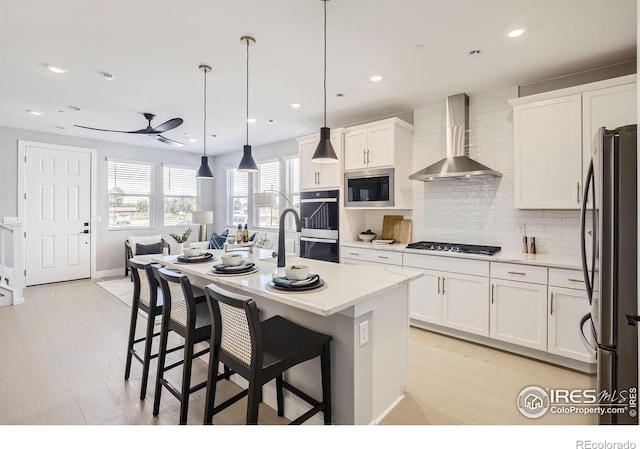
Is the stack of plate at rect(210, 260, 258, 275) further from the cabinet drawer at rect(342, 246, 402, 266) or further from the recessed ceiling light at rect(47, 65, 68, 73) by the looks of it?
the recessed ceiling light at rect(47, 65, 68, 73)

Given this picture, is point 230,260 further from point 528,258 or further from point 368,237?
point 528,258

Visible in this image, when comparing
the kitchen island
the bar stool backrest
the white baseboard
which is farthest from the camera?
the white baseboard

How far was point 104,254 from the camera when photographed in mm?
6328

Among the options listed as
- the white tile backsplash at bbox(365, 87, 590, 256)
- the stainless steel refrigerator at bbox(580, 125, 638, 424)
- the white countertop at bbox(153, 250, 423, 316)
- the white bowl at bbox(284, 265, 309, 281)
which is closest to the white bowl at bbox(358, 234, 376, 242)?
the white tile backsplash at bbox(365, 87, 590, 256)

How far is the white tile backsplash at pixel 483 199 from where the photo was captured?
131 inches

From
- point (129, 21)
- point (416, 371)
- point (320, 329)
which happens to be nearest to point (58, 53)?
point (129, 21)

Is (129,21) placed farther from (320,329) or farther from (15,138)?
(15,138)

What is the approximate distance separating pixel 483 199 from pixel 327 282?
264 centimetres

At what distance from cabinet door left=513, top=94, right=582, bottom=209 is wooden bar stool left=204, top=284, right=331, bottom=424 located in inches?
102

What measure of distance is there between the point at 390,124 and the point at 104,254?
593 centimetres

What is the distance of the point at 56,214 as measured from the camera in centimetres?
573

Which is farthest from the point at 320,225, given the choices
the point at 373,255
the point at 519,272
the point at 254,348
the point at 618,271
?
the point at 618,271

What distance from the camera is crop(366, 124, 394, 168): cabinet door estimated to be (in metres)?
3.92

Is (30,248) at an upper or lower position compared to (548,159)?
lower
